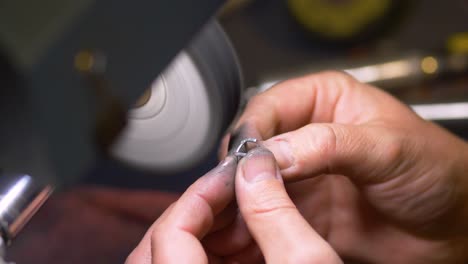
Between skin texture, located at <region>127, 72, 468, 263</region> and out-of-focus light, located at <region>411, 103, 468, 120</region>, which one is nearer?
skin texture, located at <region>127, 72, 468, 263</region>

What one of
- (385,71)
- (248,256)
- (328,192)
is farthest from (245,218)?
(385,71)

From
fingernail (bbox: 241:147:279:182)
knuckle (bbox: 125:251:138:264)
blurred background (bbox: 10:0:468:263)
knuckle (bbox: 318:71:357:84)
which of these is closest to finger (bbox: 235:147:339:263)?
fingernail (bbox: 241:147:279:182)

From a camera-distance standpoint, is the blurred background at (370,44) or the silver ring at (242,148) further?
the blurred background at (370,44)

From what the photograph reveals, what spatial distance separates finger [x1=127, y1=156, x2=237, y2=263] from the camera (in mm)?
417

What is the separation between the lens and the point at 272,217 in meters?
0.42

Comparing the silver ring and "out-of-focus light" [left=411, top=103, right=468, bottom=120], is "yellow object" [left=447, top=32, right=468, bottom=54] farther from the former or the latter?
the silver ring

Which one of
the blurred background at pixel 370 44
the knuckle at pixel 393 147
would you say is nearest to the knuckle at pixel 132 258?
the knuckle at pixel 393 147

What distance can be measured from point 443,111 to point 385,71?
0.12 meters

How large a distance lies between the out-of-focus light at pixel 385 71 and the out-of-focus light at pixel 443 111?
0.22 feet

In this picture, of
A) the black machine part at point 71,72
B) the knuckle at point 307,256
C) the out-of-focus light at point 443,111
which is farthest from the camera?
the out-of-focus light at point 443,111

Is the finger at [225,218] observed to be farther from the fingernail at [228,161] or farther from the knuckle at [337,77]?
the knuckle at [337,77]

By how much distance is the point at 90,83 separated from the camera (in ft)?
0.86

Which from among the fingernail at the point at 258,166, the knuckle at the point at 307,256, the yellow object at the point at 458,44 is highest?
the yellow object at the point at 458,44

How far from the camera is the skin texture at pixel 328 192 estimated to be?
1.41 feet
